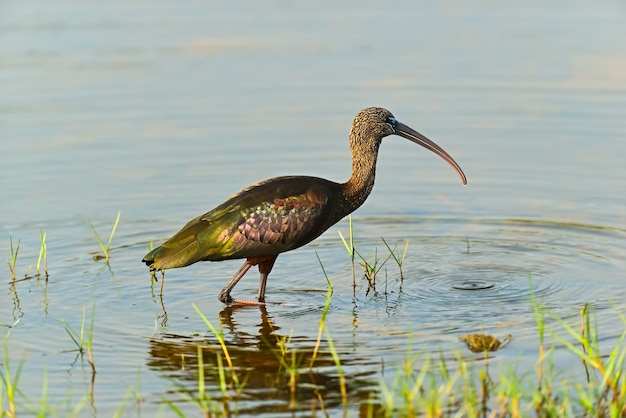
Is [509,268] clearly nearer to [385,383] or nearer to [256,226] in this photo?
[256,226]

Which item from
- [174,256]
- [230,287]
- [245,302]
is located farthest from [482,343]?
[174,256]

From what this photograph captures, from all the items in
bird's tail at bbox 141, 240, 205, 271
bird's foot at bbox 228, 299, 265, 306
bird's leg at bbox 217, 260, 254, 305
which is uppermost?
bird's tail at bbox 141, 240, 205, 271

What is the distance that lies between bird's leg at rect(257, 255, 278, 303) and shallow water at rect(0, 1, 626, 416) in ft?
0.70

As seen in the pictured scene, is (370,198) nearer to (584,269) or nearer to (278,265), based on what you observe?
(278,265)

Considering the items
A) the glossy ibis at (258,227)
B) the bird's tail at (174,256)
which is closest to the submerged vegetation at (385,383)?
the bird's tail at (174,256)

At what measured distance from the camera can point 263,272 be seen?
32.9ft

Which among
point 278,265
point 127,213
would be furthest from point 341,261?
point 127,213

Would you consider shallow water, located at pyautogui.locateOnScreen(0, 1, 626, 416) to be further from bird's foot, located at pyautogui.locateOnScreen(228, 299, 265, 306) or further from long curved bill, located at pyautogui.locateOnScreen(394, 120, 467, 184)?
long curved bill, located at pyautogui.locateOnScreen(394, 120, 467, 184)

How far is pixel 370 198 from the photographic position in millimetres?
12711

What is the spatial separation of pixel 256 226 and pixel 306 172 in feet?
11.9

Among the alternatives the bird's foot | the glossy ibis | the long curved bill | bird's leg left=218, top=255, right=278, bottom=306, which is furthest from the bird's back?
the long curved bill

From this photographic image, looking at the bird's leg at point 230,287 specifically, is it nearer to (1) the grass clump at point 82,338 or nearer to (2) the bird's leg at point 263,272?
(2) the bird's leg at point 263,272

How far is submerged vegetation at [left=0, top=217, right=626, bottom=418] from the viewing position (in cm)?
682

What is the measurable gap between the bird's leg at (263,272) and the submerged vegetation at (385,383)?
0.98m
